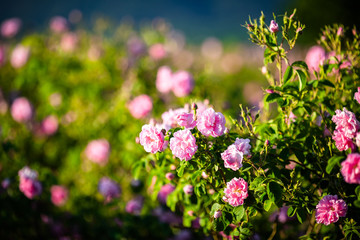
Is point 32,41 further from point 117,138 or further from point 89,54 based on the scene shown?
point 117,138

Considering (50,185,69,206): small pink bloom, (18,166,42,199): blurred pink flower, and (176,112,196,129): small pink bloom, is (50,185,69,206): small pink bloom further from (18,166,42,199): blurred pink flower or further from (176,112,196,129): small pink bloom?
(176,112,196,129): small pink bloom

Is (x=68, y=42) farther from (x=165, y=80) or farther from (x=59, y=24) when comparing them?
(x=165, y=80)

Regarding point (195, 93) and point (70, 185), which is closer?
point (195, 93)

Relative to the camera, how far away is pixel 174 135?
1055 millimetres

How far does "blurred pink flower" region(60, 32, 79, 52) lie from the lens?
135 inches

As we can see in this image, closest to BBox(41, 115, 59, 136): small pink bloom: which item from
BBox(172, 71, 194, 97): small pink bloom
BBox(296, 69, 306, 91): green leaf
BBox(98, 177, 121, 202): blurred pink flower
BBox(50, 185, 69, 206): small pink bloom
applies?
BBox(50, 185, 69, 206): small pink bloom

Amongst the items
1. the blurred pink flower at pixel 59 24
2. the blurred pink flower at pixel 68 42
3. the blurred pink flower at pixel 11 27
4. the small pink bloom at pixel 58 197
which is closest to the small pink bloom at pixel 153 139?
the small pink bloom at pixel 58 197

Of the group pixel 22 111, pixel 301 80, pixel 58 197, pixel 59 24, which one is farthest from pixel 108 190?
pixel 59 24

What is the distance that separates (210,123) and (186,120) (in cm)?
11

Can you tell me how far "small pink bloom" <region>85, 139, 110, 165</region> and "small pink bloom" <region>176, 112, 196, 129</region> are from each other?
5.99ft

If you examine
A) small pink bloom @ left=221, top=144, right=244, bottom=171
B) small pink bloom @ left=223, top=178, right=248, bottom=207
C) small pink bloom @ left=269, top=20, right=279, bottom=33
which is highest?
small pink bloom @ left=269, top=20, right=279, bottom=33

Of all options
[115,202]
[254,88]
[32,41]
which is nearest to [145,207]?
[115,202]

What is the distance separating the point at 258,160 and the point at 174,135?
42 centimetres

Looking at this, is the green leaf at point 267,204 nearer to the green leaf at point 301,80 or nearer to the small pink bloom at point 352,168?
the small pink bloom at point 352,168
